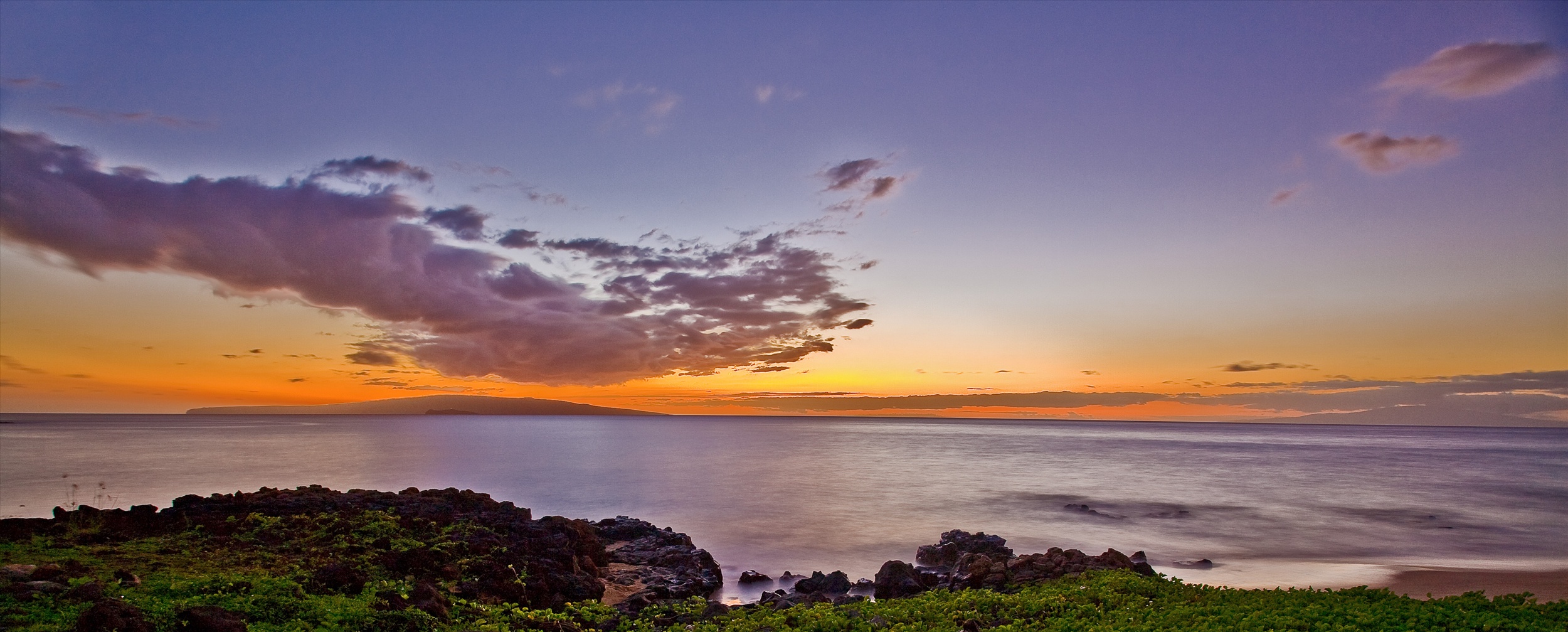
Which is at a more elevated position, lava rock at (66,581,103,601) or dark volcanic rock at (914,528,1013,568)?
lava rock at (66,581,103,601)

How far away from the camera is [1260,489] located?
5297cm

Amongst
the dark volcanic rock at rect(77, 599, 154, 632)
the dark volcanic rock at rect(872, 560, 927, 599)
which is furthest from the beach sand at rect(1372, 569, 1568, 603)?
the dark volcanic rock at rect(77, 599, 154, 632)

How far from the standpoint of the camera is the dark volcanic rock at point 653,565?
61.2 feet

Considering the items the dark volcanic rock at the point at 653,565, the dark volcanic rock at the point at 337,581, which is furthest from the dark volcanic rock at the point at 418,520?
the dark volcanic rock at the point at 653,565

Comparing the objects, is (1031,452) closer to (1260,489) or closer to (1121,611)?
(1260,489)

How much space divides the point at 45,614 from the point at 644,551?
1609cm

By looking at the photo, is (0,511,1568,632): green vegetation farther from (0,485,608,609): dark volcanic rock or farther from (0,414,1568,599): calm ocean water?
(0,414,1568,599): calm ocean water

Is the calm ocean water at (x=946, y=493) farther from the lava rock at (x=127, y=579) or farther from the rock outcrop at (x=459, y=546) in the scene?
the lava rock at (x=127, y=579)

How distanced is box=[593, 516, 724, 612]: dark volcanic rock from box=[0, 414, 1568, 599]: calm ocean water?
1444 mm

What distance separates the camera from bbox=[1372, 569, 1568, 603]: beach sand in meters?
20.5

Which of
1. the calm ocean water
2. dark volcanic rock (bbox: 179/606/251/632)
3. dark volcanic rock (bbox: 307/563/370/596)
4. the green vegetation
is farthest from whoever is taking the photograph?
the calm ocean water

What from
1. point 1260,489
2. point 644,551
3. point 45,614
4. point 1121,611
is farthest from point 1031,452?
point 45,614

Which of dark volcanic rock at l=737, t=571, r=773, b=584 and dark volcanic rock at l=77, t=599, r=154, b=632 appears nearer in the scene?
dark volcanic rock at l=77, t=599, r=154, b=632

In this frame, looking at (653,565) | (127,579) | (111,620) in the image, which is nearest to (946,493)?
(653,565)
